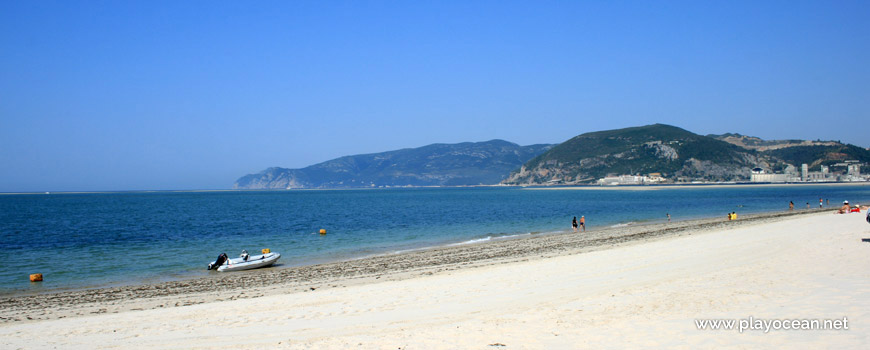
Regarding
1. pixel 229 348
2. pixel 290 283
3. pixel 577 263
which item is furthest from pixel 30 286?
pixel 577 263

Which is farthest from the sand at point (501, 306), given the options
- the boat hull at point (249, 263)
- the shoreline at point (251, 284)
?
the boat hull at point (249, 263)

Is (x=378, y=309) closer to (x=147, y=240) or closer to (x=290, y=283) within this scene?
(x=290, y=283)

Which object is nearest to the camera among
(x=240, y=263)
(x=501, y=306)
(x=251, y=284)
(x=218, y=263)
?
(x=501, y=306)

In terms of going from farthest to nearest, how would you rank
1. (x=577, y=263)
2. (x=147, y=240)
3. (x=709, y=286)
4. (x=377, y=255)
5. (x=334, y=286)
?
(x=147, y=240) < (x=377, y=255) < (x=577, y=263) < (x=334, y=286) < (x=709, y=286)

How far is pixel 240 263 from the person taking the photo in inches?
852

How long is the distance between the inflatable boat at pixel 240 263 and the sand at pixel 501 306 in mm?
3542

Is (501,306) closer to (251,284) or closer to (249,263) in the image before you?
(251,284)

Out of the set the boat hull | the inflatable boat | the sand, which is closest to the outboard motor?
the inflatable boat

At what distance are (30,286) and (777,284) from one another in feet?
73.7

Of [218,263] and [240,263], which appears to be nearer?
[218,263]

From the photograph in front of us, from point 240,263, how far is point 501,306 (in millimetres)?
14726

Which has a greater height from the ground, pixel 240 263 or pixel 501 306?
pixel 501 306

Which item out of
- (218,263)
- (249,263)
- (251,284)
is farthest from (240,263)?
(251,284)

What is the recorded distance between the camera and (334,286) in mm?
14914
